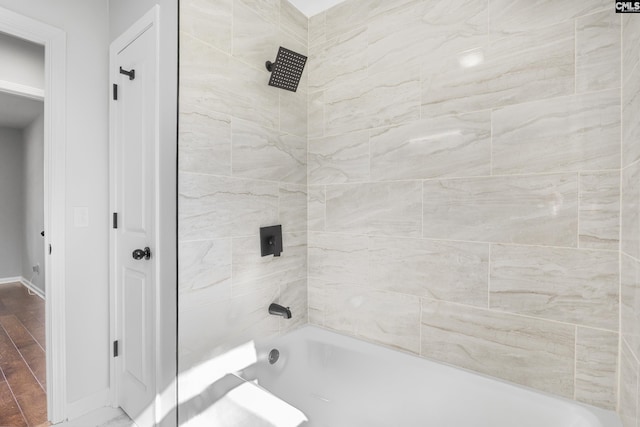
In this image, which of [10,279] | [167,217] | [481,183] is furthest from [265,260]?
[10,279]

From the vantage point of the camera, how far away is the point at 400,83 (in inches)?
61.9

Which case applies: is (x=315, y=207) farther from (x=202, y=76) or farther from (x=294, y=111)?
(x=202, y=76)

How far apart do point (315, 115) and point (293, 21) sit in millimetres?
572

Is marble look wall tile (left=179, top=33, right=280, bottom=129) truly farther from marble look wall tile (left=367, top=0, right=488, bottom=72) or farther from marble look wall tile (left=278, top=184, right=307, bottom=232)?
marble look wall tile (left=367, top=0, right=488, bottom=72)

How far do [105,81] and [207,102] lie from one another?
864 mm

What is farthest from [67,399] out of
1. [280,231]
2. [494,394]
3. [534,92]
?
[534,92]

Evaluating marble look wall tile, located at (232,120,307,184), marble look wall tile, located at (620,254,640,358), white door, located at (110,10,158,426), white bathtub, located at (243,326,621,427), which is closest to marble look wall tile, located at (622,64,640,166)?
→ marble look wall tile, located at (620,254,640,358)

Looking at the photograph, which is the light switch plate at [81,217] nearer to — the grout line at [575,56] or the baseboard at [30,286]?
the baseboard at [30,286]

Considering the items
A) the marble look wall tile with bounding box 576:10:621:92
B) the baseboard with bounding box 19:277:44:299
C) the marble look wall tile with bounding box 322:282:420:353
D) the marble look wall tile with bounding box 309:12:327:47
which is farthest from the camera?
the baseboard with bounding box 19:277:44:299

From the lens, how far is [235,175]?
1.51m

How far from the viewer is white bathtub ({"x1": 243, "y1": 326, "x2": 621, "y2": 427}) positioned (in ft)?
3.83

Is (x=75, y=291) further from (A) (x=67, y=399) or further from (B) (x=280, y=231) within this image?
(B) (x=280, y=231)

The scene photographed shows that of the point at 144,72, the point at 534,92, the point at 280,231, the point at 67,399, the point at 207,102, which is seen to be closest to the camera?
the point at 534,92

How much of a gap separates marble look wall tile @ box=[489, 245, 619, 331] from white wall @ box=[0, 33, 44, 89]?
2.58 meters
